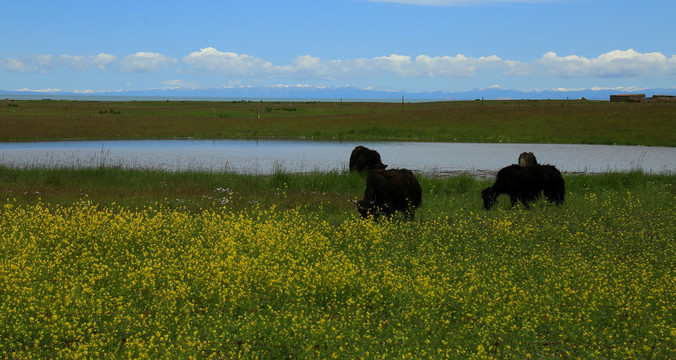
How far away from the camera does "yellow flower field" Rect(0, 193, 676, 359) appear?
7.07 meters

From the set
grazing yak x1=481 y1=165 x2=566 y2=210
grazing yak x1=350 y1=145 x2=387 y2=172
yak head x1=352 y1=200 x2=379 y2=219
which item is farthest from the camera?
grazing yak x1=350 y1=145 x2=387 y2=172

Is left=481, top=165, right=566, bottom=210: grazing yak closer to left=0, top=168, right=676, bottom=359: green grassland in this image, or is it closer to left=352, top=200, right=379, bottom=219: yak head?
left=0, top=168, right=676, bottom=359: green grassland

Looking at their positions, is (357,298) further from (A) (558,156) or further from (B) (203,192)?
(A) (558,156)

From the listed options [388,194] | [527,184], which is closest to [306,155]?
[527,184]

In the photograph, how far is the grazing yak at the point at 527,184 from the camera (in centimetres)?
1622

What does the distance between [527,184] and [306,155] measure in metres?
19.0

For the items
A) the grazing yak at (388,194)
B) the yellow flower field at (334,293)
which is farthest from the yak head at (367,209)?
the yellow flower field at (334,293)

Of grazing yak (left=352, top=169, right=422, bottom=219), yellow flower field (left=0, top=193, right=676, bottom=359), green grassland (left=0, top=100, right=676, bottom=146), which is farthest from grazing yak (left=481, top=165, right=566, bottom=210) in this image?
green grassland (left=0, top=100, right=676, bottom=146)

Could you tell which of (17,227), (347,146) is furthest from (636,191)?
(347,146)

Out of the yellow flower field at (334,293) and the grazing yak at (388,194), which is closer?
the yellow flower field at (334,293)

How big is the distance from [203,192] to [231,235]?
7.36 meters

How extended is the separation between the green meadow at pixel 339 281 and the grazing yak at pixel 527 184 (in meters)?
0.41

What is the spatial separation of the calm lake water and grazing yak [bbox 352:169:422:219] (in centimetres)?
996

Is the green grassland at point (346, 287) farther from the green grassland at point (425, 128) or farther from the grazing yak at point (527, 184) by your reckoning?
the green grassland at point (425, 128)
